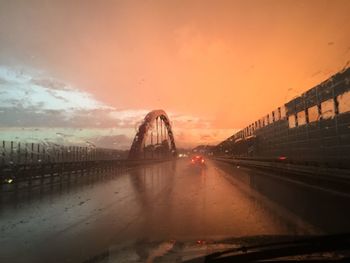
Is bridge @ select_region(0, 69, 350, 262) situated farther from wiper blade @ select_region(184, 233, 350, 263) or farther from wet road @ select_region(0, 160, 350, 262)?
wiper blade @ select_region(184, 233, 350, 263)

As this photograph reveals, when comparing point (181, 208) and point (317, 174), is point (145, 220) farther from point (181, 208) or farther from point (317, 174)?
point (317, 174)

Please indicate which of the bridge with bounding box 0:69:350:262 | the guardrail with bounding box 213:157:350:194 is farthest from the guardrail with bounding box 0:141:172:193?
the guardrail with bounding box 213:157:350:194

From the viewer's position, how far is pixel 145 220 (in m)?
11.7

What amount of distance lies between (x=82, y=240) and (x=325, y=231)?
4.86 m

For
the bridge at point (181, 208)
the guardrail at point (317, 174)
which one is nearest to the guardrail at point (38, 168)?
the bridge at point (181, 208)

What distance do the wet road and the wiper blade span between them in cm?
284

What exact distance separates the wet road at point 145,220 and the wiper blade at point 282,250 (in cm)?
284

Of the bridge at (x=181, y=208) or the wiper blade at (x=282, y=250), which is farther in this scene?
the bridge at (x=181, y=208)

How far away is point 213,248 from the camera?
6910 mm

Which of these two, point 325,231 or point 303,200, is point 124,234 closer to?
point 325,231

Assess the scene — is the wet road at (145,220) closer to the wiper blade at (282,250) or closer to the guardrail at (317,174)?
the guardrail at (317,174)

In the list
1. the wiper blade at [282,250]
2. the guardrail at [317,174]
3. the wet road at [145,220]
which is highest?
the guardrail at [317,174]

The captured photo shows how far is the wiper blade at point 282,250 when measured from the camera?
16.8 feet

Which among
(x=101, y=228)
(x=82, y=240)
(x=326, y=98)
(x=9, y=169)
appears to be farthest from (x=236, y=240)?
(x=326, y=98)
